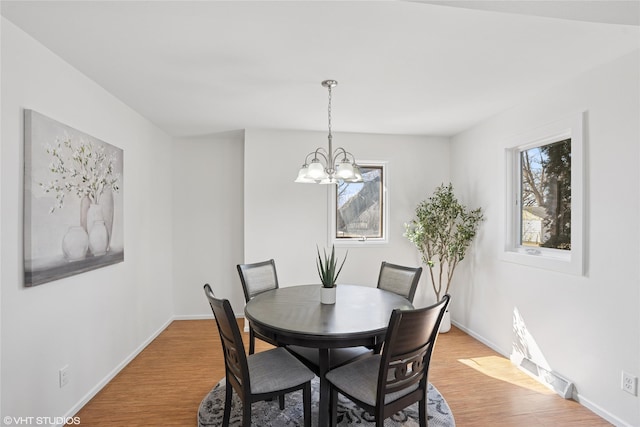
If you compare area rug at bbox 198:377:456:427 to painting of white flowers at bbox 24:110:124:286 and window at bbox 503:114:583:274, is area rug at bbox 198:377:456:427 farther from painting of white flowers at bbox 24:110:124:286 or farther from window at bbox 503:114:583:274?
window at bbox 503:114:583:274

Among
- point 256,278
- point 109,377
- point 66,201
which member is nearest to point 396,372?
point 256,278

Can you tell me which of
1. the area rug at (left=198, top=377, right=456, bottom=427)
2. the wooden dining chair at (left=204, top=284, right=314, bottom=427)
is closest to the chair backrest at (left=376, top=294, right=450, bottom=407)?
the wooden dining chair at (left=204, top=284, right=314, bottom=427)

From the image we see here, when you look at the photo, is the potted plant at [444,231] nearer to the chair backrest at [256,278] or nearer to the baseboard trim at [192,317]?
the chair backrest at [256,278]

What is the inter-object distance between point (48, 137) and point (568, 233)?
3857 millimetres

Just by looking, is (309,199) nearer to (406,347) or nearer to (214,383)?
(214,383)

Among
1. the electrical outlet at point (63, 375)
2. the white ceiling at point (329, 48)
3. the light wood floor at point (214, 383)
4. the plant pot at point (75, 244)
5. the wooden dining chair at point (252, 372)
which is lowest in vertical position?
the light wood floor at point (214, 383)

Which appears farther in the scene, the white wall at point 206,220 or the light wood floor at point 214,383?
the white wall at point 206,220

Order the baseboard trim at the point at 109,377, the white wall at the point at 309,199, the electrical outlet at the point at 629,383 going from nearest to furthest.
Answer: the electrical outlet at the point at 629,383, the baseboard trim at the point at 109,377, the white wall at the point at 309,199

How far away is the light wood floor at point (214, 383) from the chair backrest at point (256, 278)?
785 millimetres

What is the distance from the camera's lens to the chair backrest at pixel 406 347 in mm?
1610

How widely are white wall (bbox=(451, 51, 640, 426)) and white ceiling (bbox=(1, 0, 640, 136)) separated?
21 centimetres

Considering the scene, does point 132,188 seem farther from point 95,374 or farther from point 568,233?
point 568,233

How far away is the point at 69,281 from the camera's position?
228cm

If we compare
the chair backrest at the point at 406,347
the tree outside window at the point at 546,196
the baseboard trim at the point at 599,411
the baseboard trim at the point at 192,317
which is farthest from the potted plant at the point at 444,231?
the baseboard trim at the point at 192,317
